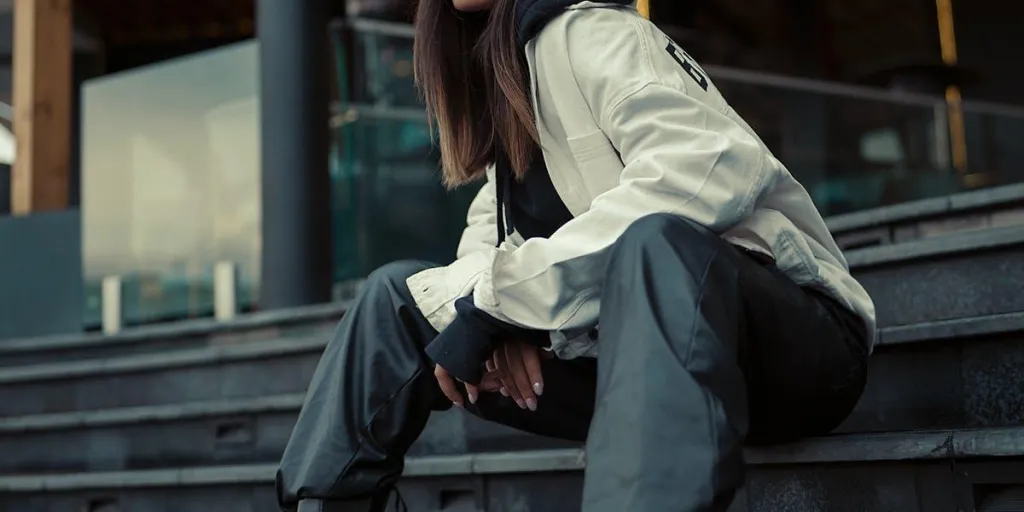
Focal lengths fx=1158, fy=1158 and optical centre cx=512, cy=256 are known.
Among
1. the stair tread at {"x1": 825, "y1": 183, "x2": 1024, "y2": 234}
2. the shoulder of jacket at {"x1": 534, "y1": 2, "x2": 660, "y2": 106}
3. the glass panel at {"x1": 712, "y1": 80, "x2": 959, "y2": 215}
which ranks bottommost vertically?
the stair tread at {"x1": 825, "y1": 183, "x2": 1024, "y2": 234}

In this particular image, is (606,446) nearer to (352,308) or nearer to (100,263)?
(352,308)

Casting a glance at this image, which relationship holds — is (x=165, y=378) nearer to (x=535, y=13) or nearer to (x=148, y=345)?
(x=148, y=345)

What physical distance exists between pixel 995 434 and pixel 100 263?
4169 mm

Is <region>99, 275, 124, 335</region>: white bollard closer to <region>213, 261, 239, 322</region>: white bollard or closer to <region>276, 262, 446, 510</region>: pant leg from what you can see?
<region>213, 261, 239, 322</region>: white bollard

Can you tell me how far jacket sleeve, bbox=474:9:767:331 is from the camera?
123 cm

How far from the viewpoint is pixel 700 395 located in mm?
1060

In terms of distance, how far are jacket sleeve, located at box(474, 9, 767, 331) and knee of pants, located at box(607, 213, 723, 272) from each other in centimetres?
5

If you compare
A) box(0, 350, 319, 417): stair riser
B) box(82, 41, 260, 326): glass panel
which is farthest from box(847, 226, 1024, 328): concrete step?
box(82, 41, 260, 326): glass panel

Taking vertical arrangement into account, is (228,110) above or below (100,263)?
above

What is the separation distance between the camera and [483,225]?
183cm

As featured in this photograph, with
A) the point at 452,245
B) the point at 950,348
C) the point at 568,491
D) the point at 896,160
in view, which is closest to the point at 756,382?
the point at 950,348

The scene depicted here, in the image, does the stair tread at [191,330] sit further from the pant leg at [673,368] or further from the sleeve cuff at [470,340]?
the pant leg at [673,368]

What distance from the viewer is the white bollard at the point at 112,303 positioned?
4.79 m

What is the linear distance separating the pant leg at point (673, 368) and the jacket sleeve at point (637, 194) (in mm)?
56
